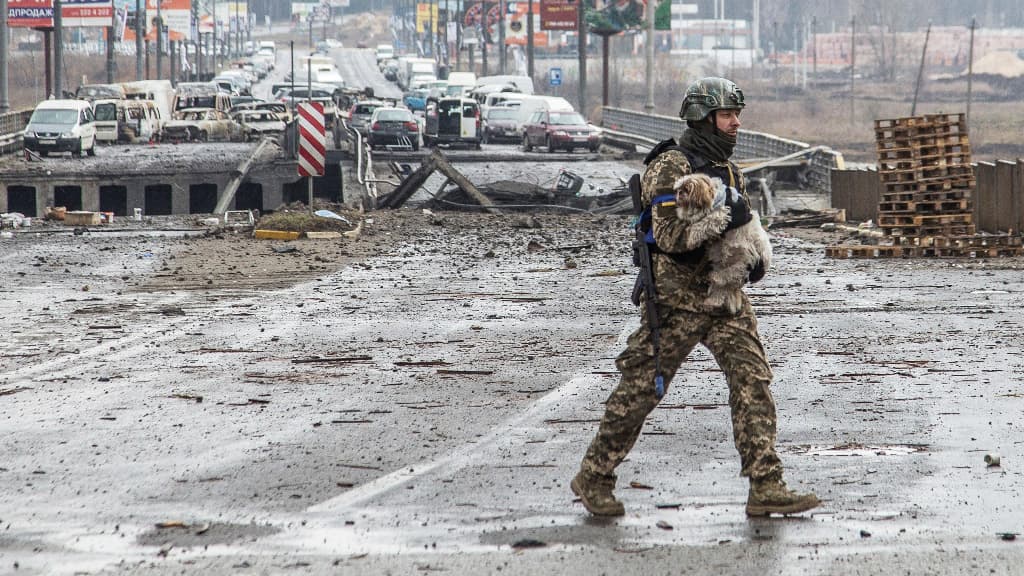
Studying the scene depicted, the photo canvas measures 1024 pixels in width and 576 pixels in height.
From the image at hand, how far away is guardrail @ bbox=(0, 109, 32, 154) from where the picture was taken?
50.8 meters

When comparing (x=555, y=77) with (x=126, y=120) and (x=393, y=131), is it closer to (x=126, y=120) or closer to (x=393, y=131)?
(x=126, y=120)

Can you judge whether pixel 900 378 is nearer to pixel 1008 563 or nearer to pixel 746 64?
pixel 1008 563

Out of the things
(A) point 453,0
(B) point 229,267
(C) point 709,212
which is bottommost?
(B) point 229,267

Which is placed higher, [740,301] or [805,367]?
[740,301]

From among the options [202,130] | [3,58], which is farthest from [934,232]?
[202,130]

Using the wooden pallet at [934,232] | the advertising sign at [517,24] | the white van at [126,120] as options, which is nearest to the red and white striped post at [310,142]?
the wooden pallet at [934,232]

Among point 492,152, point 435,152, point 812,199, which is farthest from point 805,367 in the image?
point 492,152

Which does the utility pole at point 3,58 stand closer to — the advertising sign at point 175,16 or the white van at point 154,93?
the white van at point 154,93

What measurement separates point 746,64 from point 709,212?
7178 inches

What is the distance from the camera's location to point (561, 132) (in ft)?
180

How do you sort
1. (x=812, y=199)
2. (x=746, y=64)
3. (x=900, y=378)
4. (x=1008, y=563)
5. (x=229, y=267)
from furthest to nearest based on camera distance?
(x=746, y=64) → (x=812, y=199) → (x=229, y=267) → (x=900, y=378) → (x=1008, y=563)

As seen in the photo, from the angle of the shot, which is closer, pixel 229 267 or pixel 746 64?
pixel 229 267

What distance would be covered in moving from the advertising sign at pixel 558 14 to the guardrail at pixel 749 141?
7.10m

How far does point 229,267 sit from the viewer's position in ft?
70.9
